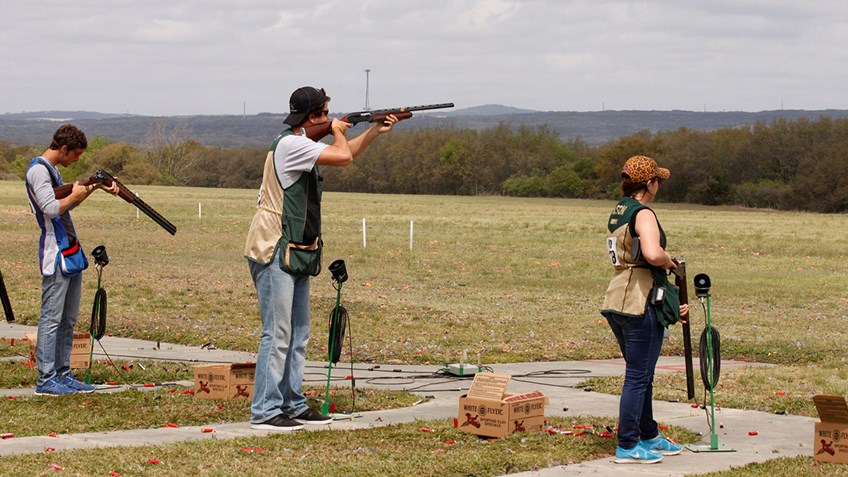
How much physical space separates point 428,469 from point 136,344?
784 centimetres

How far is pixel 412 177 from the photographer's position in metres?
157

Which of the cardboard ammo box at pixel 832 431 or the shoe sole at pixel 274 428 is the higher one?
the cardboard ammo box at pixel 832 431

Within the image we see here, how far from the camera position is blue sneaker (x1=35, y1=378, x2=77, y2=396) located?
33.9ft

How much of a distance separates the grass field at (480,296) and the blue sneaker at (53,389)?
3.81 meters

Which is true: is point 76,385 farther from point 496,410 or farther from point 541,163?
point 541,163

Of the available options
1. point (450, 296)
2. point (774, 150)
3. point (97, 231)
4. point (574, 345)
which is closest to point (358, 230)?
point (97, 231)

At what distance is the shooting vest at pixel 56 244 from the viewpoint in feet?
34.5

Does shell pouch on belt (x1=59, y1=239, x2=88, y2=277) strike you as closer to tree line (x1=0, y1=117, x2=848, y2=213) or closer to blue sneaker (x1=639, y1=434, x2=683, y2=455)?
blue sneaker (x1=639, y1=434, x2=683, y2=455)

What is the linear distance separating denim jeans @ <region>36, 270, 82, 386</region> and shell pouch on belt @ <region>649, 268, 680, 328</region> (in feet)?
17.4

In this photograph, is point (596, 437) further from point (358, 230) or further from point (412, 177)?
point (412, 177)

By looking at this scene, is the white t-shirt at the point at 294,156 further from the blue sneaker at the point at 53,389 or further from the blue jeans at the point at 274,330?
the blue sneaker at the point at 53,389

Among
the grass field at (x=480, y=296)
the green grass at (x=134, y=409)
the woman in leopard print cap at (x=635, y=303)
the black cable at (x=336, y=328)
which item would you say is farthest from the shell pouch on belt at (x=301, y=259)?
the grass field at (x=480, y=296)

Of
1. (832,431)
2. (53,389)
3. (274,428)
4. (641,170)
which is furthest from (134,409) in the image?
(832,431)

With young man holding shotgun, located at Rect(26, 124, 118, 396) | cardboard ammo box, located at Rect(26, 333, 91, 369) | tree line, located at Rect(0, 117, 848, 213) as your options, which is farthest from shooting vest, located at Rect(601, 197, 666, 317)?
tree line, located at Rect(0, 117, 848, 213)
